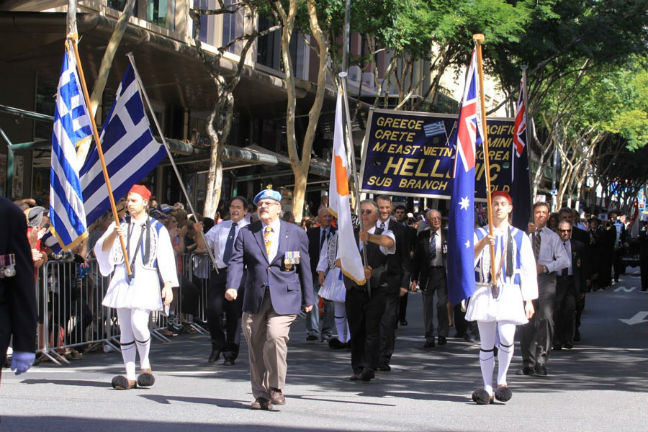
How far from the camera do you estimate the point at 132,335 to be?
29.7ft

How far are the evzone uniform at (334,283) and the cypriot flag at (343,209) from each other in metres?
2.00

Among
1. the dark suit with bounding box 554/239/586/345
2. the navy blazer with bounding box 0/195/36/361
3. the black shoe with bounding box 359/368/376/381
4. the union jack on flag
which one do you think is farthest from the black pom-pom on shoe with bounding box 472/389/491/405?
the navy blazer with bounding box 0/195/36/361

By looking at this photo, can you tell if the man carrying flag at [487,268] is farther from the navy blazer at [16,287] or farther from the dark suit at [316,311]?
the dark suit at [316,311]

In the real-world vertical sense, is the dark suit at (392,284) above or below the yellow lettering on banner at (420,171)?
below

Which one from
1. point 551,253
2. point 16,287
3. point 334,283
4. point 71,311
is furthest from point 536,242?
point 16,287

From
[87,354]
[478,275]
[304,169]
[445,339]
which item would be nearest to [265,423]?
[478,275]

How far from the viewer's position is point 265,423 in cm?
742

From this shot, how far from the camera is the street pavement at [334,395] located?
7457 millimetres

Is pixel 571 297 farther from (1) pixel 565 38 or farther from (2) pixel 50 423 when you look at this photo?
(1) pixel 565 38

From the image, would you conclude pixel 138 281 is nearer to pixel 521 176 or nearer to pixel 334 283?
pixel 334 283

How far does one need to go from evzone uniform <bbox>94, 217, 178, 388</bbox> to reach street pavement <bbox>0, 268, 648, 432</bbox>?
1.33 feet

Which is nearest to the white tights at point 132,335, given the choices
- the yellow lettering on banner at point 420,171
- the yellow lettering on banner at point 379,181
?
the yellow lettering on banner at point 379,181

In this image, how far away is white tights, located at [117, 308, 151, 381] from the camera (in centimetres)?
891

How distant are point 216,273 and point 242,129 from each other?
1984cm
